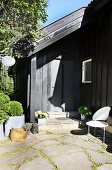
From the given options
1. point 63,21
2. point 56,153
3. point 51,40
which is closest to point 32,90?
point 51,40

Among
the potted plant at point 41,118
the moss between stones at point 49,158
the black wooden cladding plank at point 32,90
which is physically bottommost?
the moss between stones at point 49,158

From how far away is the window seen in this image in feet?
28.6

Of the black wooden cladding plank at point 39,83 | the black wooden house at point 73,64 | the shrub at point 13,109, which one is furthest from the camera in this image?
the black wooden cladding plank at point 39,83

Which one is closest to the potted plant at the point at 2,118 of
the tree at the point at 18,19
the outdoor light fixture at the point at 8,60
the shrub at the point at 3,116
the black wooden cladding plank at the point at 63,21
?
the shrub at the point at 3,116

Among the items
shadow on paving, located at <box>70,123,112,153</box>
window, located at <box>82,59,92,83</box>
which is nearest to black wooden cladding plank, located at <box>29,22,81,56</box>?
window, located at <box>82,59,92,83</box>

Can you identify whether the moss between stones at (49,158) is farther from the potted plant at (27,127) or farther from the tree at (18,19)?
the tree at (18,19)

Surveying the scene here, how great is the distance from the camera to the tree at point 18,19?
714 cm

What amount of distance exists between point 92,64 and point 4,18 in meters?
3.93

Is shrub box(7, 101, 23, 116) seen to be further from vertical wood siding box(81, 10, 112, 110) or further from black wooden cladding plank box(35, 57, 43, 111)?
vertical wood siding box(81, 10, 112, 110)

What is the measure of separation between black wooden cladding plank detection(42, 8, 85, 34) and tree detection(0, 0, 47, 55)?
1.32 feet

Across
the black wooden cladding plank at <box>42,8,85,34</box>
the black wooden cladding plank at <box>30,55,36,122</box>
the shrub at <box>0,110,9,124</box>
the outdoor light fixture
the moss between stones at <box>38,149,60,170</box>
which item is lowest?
the moss between stones at <box>38,149,60,170</box>

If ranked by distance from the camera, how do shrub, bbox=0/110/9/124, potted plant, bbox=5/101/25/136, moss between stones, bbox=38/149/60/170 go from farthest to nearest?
potted plant, bbox=5/101/25/136, shrub, bbox=0/110/9/124, moss between stones, bbox=38/149/60/170

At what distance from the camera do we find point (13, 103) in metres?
6.96

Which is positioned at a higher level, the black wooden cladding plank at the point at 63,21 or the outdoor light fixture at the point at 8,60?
the black wooden cladding plank at the point at 63,21
